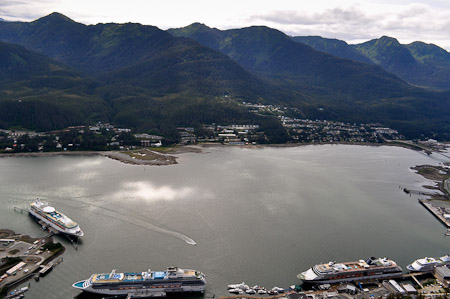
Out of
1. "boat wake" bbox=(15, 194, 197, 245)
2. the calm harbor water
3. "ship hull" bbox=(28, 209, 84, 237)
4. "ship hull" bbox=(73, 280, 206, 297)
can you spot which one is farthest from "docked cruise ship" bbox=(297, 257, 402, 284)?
"ship hull" bbox=(28, 209, 84, 237)

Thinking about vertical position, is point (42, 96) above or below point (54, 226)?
above

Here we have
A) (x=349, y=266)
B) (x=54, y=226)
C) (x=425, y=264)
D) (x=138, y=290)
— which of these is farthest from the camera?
(x=54, y=226)

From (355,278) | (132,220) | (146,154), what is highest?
(146,154)

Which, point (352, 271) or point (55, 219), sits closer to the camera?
point (352, 271)

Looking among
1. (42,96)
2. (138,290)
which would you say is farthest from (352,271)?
(42,96)

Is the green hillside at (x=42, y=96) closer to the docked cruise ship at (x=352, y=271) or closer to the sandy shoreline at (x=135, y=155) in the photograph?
the sandy shoreline at (x=135, y=155)

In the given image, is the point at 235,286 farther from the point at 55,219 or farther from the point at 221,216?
the point at 55,219

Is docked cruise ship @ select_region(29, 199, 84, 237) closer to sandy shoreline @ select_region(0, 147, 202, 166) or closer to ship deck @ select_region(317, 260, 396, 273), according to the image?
ship deck @ select_region(317, 260, 396, 273)
